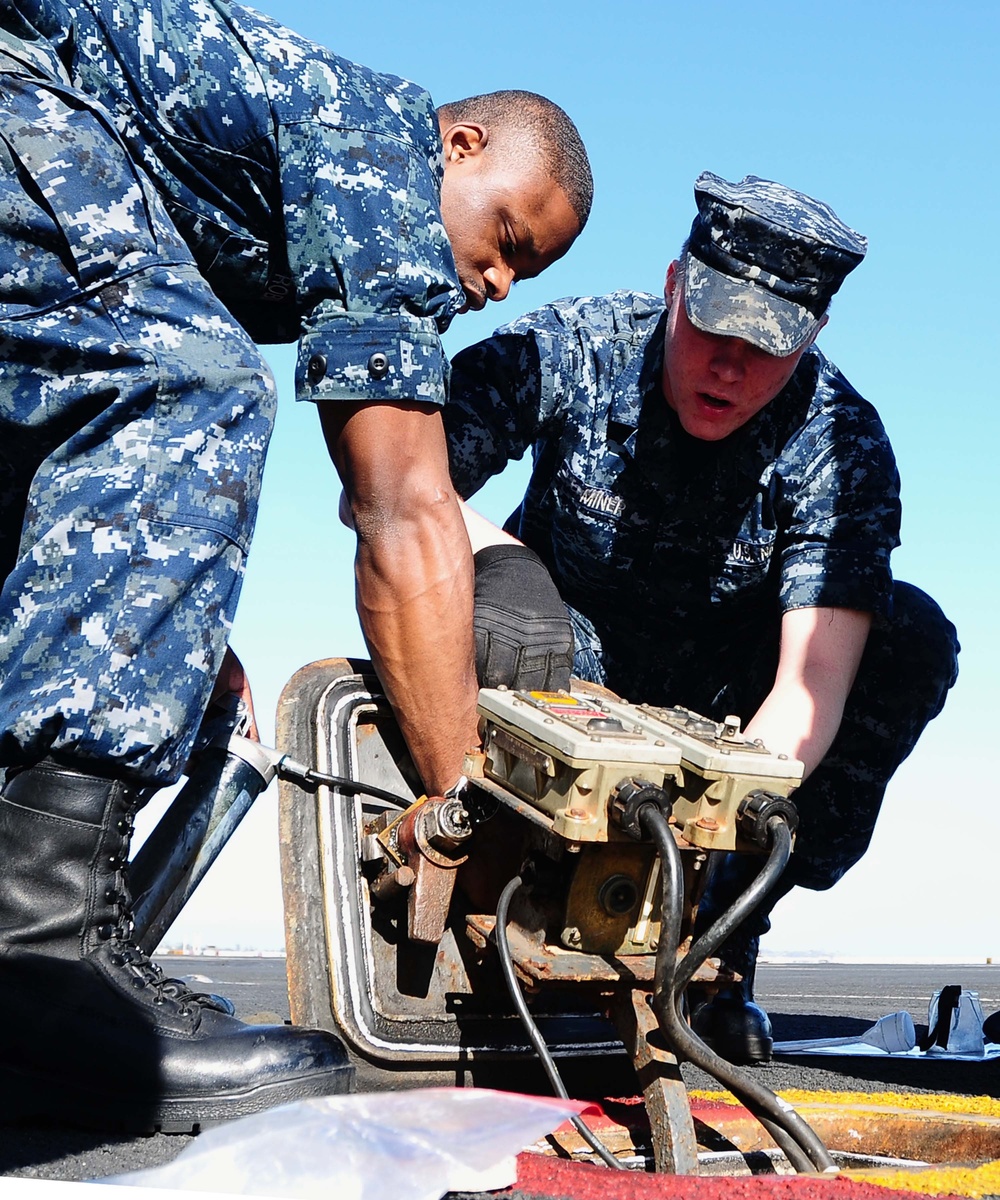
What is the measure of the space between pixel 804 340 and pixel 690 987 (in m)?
1.40

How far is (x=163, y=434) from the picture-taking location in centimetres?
156

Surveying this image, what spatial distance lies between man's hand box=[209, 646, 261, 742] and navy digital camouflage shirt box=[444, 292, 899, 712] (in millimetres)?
688

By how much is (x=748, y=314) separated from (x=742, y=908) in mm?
1444

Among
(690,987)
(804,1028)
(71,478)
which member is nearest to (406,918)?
(690,987)

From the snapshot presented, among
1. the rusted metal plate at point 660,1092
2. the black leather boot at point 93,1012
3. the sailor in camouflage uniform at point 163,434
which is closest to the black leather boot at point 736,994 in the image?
the rusted metal plate at point 660,1092

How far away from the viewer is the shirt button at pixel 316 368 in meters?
1.78

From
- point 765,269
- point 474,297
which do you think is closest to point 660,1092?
point 474,297

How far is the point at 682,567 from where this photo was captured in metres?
2.95

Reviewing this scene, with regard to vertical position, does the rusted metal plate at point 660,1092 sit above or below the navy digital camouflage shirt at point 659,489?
below

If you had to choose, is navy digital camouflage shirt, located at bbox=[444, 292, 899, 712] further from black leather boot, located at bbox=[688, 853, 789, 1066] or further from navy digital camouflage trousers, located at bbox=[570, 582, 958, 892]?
black leather boot, located at bbox=[688, 853, 789, 1066]

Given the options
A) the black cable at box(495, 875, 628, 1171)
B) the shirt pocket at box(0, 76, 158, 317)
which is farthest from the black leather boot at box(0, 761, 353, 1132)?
the shirt pocket at box(0, 76, 158, 317)

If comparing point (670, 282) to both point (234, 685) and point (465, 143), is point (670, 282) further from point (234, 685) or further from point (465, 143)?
point (234, 685)

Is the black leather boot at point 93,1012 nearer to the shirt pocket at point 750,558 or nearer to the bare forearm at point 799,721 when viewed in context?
the bare forearm at point 799,721

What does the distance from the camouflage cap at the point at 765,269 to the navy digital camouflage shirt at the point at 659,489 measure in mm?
304
